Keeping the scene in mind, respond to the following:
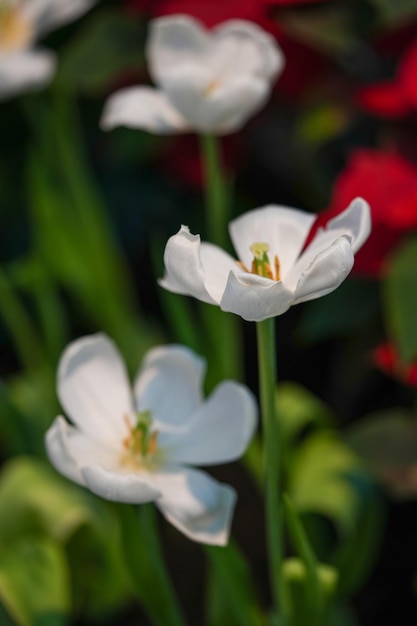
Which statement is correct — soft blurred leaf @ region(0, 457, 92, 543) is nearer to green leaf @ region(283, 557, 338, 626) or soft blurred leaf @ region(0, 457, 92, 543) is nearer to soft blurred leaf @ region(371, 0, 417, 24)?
green leaf @ region(283, 557, 338, 626)

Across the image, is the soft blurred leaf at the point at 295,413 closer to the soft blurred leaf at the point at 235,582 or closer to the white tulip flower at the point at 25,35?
the soft blurred leaf at the point at 235,582

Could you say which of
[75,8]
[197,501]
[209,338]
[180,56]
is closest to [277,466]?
[197,501]

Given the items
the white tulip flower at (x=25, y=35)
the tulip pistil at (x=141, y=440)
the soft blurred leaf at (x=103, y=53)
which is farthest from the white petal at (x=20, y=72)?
the tulip pistil at (x=141, y=440)

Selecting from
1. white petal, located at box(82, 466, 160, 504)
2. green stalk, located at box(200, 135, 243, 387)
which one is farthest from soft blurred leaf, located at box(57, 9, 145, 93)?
white petal, located at box(82, 466, 160, 504)

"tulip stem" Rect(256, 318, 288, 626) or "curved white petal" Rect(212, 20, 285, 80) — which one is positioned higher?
"curved white petal" Rect(212, 20, 285, 80)

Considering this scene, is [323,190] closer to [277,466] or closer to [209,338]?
[209,338]

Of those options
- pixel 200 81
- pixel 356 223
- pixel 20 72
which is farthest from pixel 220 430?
pixel 20 72

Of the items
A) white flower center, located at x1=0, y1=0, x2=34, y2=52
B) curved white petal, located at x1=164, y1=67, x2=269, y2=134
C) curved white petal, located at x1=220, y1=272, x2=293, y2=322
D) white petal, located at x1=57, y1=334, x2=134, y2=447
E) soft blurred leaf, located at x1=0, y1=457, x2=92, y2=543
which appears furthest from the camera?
white flower center, located at x1=0, y1=0, x2=34, y2=52

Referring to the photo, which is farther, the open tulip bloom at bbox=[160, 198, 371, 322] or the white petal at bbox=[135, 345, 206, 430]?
the white petal at bbox=[135, 345, 206, 430]
